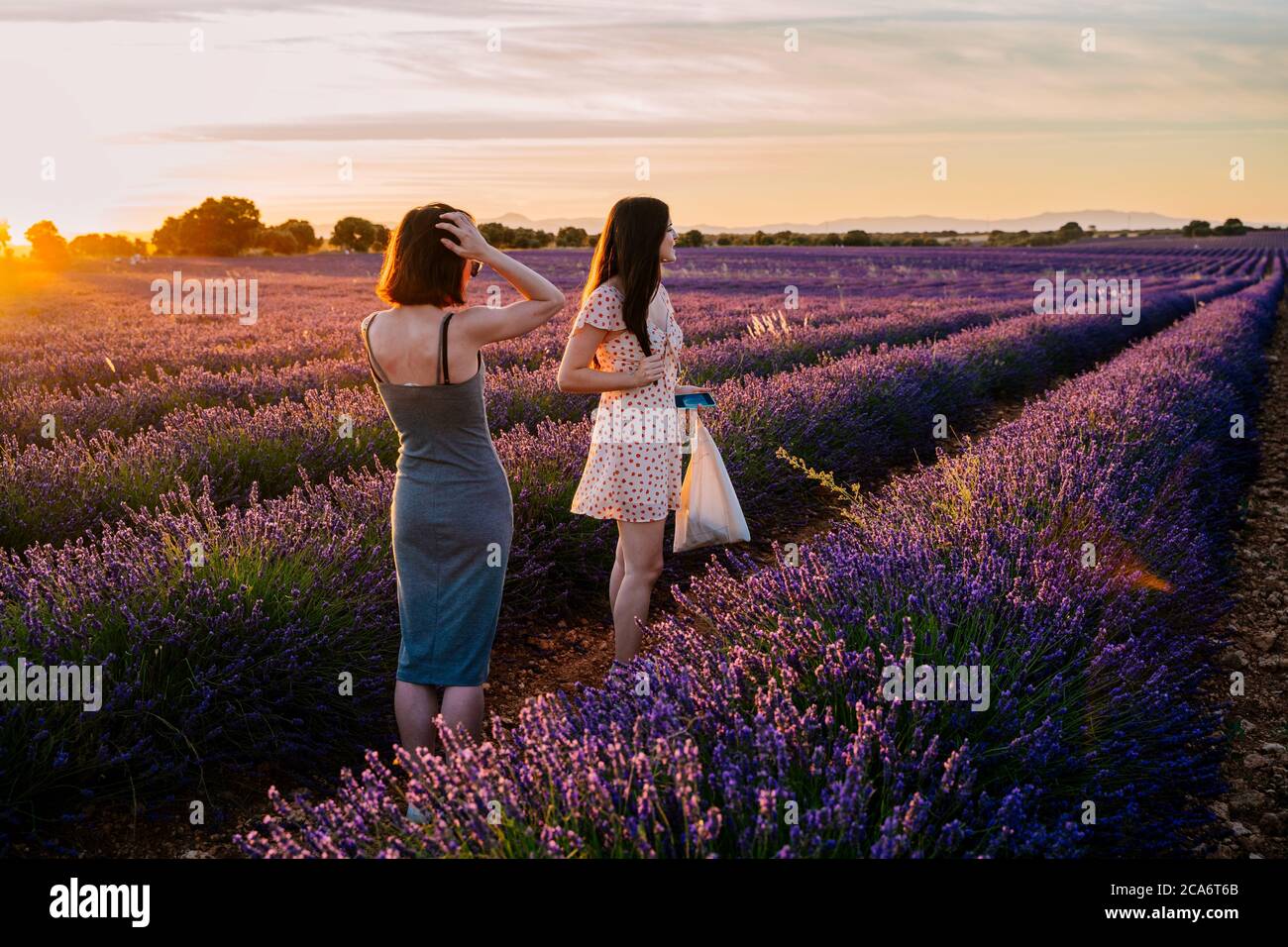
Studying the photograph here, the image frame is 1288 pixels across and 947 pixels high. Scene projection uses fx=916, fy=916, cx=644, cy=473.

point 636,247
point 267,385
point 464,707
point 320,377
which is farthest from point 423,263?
point 320,377

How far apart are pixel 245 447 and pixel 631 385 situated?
3.05 meters

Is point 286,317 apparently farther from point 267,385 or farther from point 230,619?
point 230,619

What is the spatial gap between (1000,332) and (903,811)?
1051 centimetres

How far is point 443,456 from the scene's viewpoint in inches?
97.4

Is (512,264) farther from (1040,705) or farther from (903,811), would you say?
(1040,705)

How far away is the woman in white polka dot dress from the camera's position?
9.69 feet

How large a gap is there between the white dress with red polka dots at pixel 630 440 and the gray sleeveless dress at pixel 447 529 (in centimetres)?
59

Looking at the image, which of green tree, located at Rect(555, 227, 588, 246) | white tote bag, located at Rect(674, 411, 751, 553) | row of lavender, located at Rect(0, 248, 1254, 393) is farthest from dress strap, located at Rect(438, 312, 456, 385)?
green tree, located at Rect(555, 227, 588, 246)

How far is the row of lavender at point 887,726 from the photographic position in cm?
174

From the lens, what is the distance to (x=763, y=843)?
161 centimetres

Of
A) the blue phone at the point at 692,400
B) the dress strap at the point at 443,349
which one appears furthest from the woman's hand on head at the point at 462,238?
the blue phone at the point at 692,400

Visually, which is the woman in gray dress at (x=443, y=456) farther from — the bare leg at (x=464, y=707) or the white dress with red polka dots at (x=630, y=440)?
the white dress with red polka dots at (x=630, y=440)

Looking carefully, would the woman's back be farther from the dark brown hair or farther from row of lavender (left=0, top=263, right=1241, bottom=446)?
row of lavender (left=0, top=263, right=1241, bottom=446)
